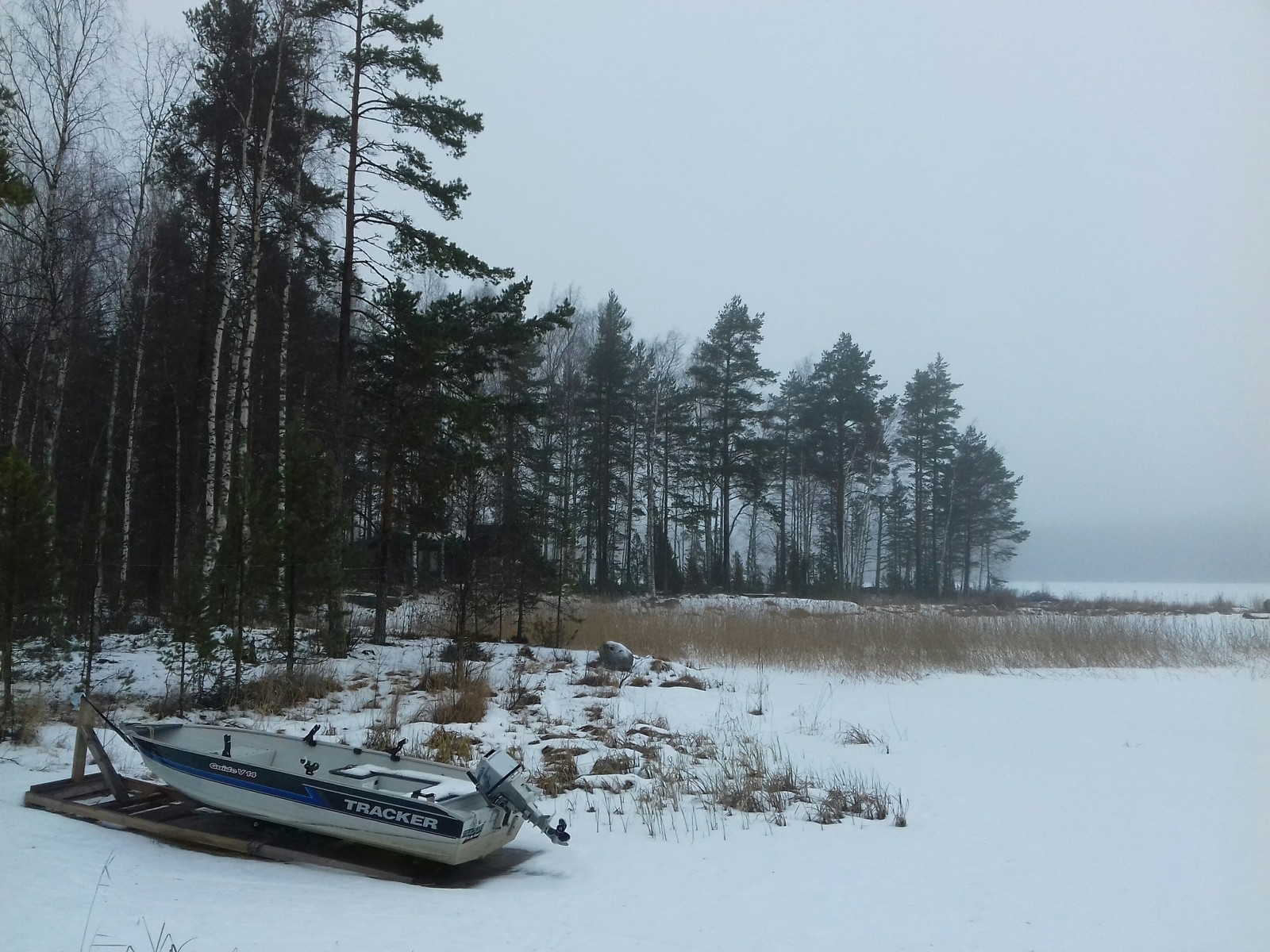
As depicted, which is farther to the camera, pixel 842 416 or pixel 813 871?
pixel 842 416

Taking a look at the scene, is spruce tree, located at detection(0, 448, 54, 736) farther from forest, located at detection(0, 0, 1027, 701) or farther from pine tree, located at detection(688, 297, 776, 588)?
pine tree, located at detection(688, 297, 776, 588)

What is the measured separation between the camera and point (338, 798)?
20.0 feet

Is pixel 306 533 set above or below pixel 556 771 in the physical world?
above

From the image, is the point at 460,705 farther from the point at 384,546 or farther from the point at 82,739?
the point at 384,546

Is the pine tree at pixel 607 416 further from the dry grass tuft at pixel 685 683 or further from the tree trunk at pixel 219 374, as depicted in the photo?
the tree trunk at pixel 219 374

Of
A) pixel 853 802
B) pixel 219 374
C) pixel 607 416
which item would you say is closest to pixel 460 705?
pixel 853 802

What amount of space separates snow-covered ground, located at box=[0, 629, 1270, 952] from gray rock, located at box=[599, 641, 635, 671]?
438 centimetres

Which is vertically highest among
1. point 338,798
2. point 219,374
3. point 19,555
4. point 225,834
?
point 219,374

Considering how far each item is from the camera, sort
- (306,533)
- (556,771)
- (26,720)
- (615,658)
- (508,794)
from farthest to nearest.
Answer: (615,658) → (306,533) → (26,720) → (556,771) → (508,794)

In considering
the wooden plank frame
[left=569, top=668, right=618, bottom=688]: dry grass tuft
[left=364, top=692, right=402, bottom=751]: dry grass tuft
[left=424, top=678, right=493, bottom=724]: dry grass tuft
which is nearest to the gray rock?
[left=569, top=668, right=618, bottom=688]: dry grass tuft

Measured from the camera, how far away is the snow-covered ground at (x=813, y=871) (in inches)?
182

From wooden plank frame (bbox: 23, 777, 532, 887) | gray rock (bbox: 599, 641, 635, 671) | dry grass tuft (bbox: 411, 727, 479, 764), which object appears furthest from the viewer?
gray rock (bbox: 599, 641, 635, 671)

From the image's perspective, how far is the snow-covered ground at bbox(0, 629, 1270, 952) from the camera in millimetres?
4629

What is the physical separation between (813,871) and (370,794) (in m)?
3.32
